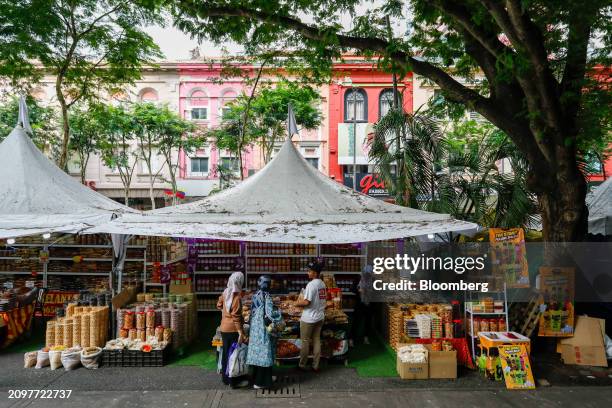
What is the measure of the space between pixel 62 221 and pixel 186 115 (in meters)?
18.6

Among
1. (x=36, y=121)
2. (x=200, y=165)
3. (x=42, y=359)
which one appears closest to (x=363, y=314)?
(x=42, y=359)

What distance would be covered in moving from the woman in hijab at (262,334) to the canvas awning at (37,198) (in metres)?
3.40

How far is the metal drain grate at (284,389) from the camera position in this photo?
19.6 feet

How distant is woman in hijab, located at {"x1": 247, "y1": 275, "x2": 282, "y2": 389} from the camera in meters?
6.13

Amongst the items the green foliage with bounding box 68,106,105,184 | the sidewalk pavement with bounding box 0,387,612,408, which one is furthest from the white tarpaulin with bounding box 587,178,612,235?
the green foliage with bounding box 68,106,105,184

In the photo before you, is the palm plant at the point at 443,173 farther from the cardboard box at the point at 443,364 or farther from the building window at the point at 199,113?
the building window at the point at 199,113

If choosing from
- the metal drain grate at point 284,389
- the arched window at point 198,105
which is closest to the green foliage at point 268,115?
the arched window at point 198,105

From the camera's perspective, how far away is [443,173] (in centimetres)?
1026

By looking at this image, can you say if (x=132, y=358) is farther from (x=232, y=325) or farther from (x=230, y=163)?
(x=230, y=163)

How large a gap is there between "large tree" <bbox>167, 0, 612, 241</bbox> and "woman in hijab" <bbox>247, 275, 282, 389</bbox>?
4.50 m

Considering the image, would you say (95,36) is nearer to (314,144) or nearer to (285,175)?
(285,175)

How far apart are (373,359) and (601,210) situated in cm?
848

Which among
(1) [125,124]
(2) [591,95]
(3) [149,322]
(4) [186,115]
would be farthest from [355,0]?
(4) [186,115]

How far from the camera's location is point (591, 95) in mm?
7152
